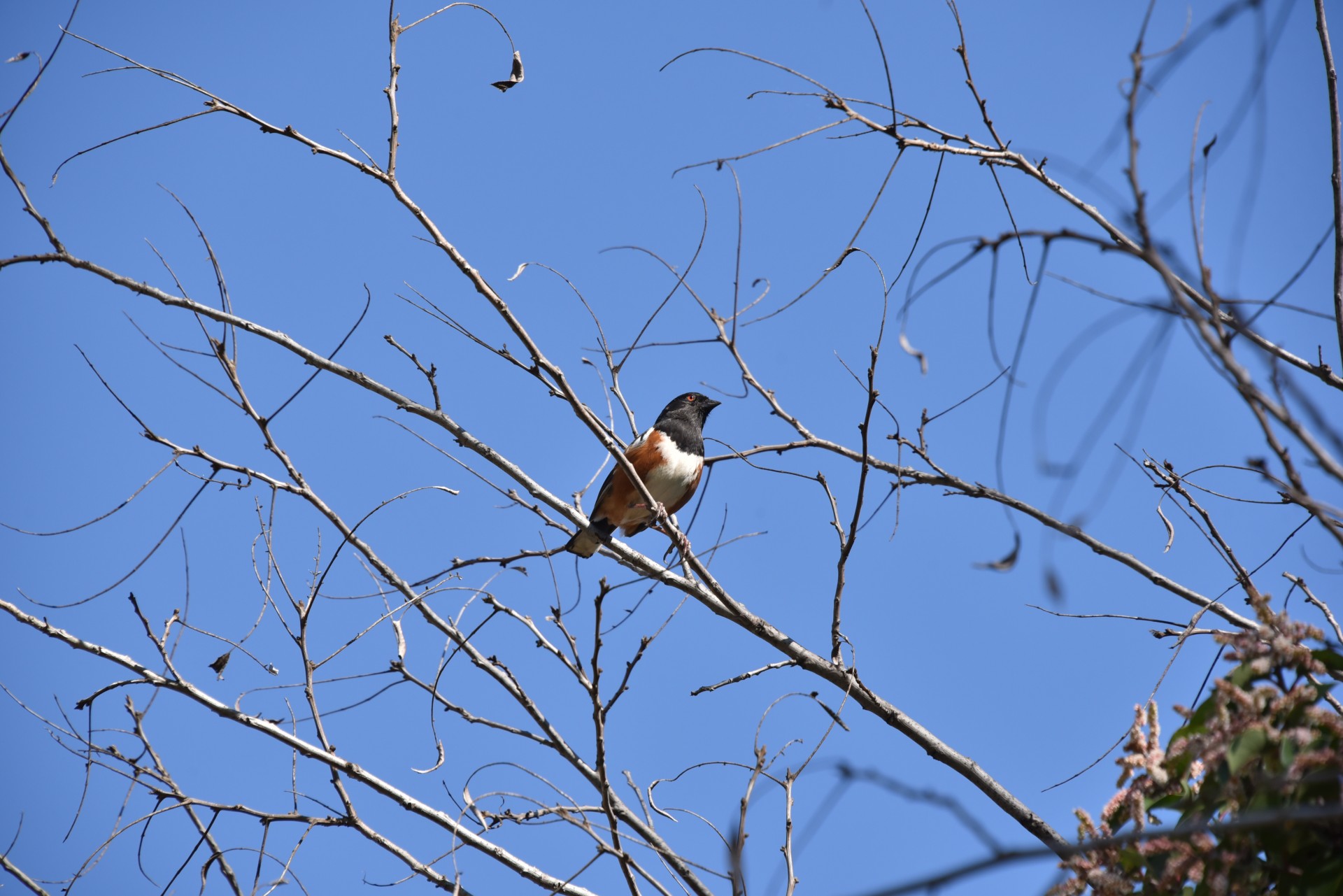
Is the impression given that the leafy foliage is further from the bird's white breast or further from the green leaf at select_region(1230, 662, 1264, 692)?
the bird's white breast

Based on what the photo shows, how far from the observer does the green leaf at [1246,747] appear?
148cm

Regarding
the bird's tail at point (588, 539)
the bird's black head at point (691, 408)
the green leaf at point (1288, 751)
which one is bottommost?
the green leaf at point (1288, 751)

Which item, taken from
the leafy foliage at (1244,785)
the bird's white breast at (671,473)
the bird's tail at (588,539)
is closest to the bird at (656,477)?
the bird's white breast at (671,473)

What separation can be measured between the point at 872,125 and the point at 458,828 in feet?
7.00

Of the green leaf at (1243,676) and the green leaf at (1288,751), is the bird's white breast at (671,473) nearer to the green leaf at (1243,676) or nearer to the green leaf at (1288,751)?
the green leaf at (1243,676)

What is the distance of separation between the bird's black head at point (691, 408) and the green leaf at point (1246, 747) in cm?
447

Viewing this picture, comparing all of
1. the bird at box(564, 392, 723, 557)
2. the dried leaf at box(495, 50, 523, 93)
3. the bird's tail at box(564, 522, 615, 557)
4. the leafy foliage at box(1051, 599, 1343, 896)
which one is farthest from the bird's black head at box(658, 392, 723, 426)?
the leafy foliage at box(1051, 599, 1343, 896)

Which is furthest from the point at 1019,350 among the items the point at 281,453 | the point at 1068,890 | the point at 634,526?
the point at 634,526

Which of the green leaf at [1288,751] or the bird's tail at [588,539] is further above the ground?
the bird's tail at [588,539]

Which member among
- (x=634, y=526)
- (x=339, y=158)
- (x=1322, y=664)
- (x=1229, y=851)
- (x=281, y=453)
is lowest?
(x=1229, y=851)

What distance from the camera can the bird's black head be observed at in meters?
5.95

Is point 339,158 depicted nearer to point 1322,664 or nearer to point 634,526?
point 1322,664

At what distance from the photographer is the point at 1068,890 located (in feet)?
5.45

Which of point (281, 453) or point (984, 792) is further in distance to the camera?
point (281, 453)
